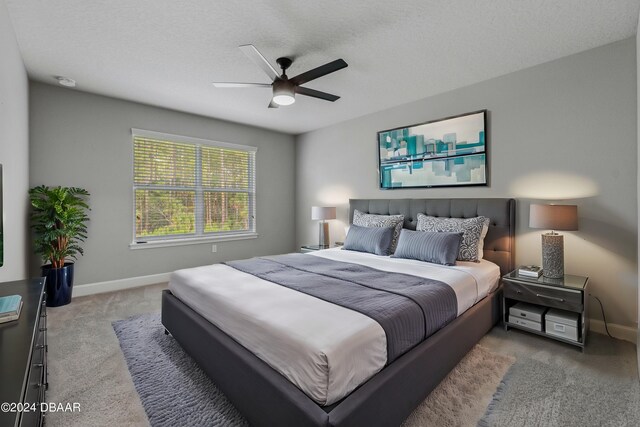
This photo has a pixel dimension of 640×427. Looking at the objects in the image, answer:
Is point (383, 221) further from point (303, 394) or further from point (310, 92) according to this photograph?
point (303, 394)

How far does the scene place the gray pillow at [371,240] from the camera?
3633 millimetres

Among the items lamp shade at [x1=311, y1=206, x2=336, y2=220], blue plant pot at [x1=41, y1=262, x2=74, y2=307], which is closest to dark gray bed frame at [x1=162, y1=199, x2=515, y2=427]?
blue plant pot at [x1=41, y1=262, x2=74, y2=307]

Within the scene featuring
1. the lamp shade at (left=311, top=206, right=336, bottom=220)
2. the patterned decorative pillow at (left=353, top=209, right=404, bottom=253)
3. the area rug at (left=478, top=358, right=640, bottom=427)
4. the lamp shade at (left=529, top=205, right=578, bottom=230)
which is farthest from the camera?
the lamp shade at (left=311, top=206, right=336, bottom=220)

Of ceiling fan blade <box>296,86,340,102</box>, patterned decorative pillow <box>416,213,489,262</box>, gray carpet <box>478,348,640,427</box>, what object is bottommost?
gray carpet <box>478,348,640,427</box>

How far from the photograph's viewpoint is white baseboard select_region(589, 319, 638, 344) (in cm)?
258

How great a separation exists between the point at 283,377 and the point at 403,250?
2.16 m

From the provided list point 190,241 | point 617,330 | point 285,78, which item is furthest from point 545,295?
point 190,241

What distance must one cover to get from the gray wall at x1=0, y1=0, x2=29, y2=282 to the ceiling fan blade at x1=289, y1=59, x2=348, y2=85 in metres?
2.08

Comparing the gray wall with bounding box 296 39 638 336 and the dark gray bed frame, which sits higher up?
the gray wall with bounding box 296 39 638 336

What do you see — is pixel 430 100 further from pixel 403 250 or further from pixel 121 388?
pixel 121 388

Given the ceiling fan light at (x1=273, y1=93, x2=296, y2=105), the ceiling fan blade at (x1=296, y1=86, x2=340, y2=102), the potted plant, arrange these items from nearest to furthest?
the ceiling fan light at (x1=273, y1=93, x2=296, y2=105) < the ceiling fan blade at (x1=296, y1=86, x2=340, y2=102) < the potted plant

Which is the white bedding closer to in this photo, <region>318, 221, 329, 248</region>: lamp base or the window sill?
the window sill

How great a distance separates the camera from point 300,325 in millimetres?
1579

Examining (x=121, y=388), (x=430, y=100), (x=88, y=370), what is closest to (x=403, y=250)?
(x=430, y=100)
